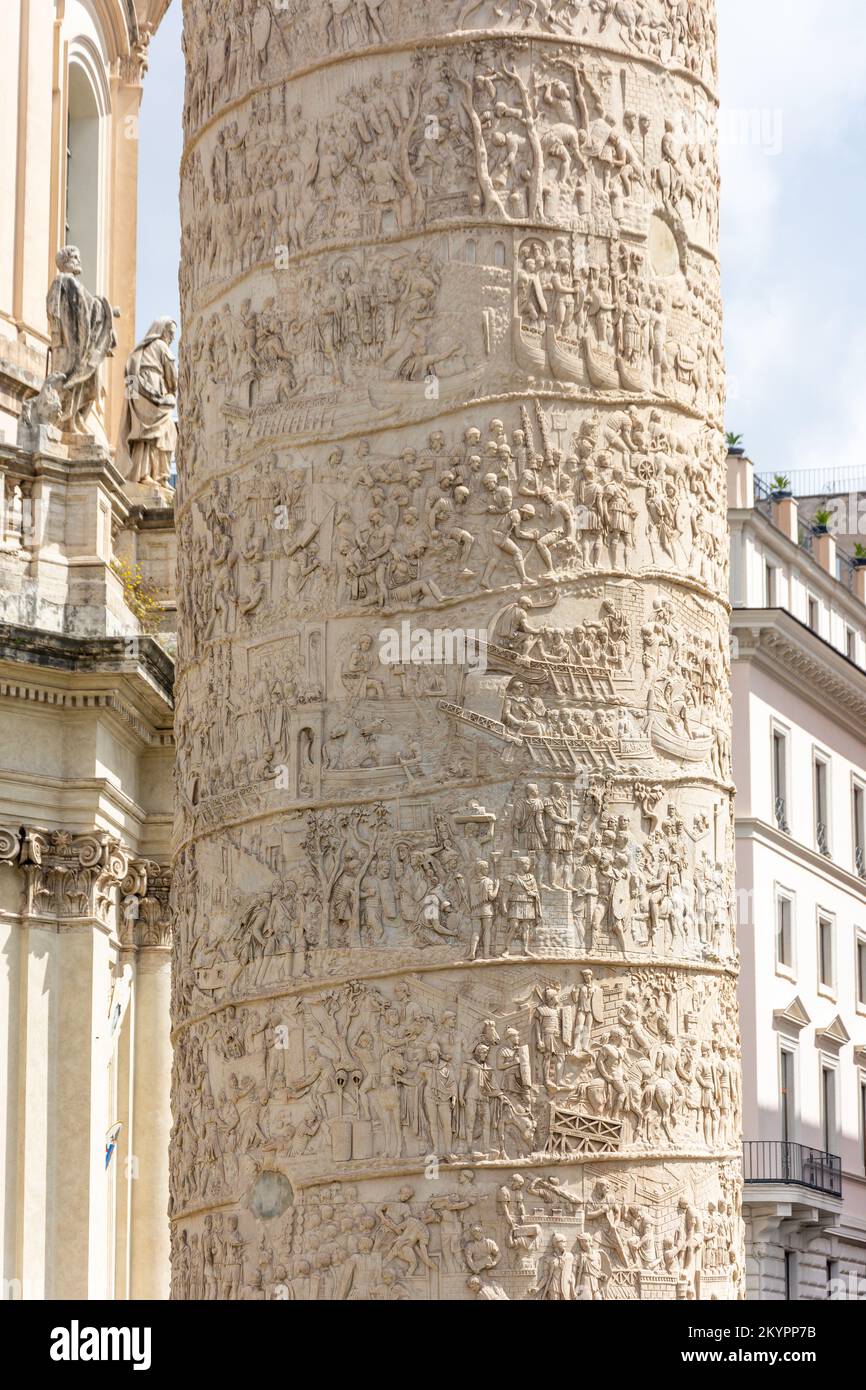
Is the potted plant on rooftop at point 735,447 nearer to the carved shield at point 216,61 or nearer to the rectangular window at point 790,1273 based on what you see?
the rectangular window at point 790,1273

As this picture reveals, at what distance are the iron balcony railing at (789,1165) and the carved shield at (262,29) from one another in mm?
25379

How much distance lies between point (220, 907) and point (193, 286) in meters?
1.88

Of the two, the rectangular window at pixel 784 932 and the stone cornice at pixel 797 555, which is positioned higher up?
the stone cornice at pixel 797 555

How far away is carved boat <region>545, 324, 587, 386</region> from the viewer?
22.6 feet

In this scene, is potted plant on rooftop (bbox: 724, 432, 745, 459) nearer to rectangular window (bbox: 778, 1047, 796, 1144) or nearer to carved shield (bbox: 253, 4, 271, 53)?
rectangular window (bbox: 778, 1047, 796, 1144)

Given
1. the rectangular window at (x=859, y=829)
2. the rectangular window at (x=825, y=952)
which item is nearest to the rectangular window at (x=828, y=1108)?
the rectangular window at (x=825, y=952)

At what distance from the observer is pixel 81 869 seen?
20.1m

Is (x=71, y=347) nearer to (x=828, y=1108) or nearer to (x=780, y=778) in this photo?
(x=780, y=778)

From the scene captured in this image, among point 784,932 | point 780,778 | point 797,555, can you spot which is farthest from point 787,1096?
point 797,555

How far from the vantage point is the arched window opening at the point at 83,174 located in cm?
2741

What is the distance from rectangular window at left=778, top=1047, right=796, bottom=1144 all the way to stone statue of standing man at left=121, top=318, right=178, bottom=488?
13.7 meters

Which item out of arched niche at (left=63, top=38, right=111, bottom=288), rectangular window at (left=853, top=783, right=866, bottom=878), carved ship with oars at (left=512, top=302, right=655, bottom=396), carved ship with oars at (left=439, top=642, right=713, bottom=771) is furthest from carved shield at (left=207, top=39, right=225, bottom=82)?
rectangular window at (left=853, top=783, right=866, bottom=878)

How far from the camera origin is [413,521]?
678cm
